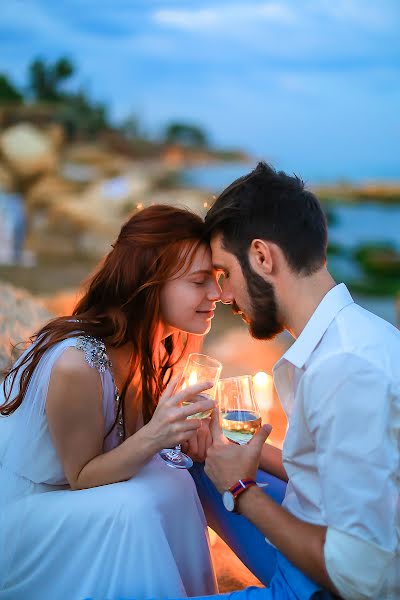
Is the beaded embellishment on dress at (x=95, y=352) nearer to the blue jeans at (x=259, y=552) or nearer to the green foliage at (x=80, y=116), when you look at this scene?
the blue jeans at (x=259, y=552)

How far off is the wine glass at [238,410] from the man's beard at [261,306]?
0.19 m

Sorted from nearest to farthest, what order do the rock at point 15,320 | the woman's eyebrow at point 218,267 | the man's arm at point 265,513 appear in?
the man's arm at point 265,513 < the woman's eyebrow at point 218,267 < the rock at point 15,320

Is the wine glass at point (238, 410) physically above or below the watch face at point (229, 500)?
above

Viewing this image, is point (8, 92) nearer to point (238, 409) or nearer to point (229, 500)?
point (238, 409)

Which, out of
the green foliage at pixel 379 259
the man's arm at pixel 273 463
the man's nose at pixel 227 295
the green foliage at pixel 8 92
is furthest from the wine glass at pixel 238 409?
the green foliage at pixel 8 92

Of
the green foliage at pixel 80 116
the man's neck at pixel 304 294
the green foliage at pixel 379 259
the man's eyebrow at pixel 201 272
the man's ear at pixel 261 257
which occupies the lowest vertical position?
the green foliage at pixel 379 259

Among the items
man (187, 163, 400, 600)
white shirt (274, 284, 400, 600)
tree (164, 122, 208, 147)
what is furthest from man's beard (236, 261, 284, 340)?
tree (164, 122, 208, 147)

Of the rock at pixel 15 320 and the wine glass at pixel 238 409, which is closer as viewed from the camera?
the wine glass at pixel 238 409

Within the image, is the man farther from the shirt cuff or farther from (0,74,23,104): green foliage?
(0,74,23,104): green foliage

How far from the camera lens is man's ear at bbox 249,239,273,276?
6.95ft

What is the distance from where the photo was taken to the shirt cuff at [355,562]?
5.51ft

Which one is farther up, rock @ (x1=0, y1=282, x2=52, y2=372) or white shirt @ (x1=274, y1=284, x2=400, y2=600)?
white shirt @ (x1=274, y1=284, x2=400, y2=600)

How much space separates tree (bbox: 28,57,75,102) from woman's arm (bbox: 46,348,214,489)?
8.49 meters

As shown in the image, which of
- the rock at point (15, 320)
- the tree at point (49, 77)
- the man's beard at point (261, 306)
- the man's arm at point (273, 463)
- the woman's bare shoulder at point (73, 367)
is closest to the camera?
the man's beard at point (261, 306)
